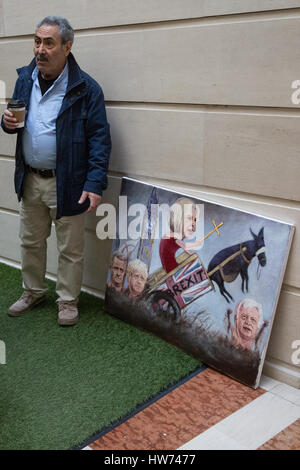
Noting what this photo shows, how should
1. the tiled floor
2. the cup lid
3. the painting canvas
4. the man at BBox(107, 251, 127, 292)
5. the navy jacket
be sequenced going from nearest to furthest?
1. the tiled floor
2. the painting canvas
3. the cup lid
4. the navy jacket
5. the man at BBox(107, 251, 127, 292)

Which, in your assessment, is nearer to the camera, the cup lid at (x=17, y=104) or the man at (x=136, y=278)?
the cup lid at (x=17, y=104)

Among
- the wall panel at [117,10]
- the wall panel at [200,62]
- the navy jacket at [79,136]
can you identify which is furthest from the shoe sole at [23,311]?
the wall panel at [117,10]

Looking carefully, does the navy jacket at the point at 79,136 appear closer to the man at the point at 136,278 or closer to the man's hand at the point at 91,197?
the man's hand at the point at 91,197

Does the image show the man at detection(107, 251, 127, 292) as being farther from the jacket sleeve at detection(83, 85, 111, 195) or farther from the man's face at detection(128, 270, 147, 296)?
the jacket sleeve at detection(83, 85, 111, 195)

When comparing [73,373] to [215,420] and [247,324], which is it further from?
[247,324]

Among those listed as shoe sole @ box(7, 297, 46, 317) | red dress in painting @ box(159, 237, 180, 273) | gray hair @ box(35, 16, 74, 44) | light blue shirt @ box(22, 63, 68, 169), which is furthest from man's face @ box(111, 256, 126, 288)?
gray hair @ box(35, 16, 74, 44)

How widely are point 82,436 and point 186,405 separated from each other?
0.58m

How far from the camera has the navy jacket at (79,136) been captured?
3.37 metres

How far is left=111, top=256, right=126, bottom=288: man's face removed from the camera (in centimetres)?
369

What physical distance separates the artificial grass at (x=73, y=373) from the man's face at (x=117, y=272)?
25cm

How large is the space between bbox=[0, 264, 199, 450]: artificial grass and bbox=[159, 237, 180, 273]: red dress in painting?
0.48 m

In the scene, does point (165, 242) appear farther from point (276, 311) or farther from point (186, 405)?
point (186, 405)

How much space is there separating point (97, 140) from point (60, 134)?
0.74 feet

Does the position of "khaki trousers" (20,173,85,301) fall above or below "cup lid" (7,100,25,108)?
below
